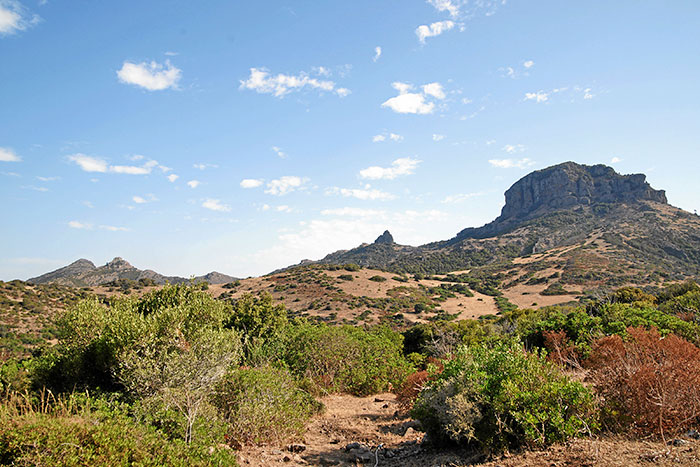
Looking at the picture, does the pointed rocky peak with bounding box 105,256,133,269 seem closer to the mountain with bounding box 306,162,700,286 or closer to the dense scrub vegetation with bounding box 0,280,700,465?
the mountain with bounding box 306,162,700,286

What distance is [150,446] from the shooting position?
6188mm

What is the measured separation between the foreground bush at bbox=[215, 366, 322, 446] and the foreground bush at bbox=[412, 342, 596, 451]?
417cm

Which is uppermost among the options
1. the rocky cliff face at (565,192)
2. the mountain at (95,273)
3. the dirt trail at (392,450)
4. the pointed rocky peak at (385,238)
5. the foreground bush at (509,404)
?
the rocky cliff face at (565,192)

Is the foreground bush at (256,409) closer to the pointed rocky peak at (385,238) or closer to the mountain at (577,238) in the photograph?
the mountain at (577,238)

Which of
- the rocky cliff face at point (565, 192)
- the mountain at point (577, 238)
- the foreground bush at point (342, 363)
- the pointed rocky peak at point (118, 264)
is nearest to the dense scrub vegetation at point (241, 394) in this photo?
the foreground bush at point (342, 363)

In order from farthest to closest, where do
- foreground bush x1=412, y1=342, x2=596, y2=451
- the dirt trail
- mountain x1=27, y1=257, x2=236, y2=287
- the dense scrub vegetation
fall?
1. mountain x1=27, y1=257, x2=236, y2=287
2. foreground bush x1=412, y1=342, x2=596, y2=451
3. the dense scrub vegetation
4. the dirt trail

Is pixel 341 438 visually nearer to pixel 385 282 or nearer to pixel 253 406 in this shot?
pixel 253 406

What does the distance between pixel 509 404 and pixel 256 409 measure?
19.8 feet

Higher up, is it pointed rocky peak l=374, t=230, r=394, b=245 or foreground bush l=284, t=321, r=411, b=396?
pointed rocky peak l=374, t=230, r=394, b=245

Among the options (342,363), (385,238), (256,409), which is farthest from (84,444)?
(385,238)

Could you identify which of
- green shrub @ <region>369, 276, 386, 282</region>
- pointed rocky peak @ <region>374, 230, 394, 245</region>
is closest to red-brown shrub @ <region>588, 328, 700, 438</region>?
green shrub @ <region>369, 276, 386, 282</region>

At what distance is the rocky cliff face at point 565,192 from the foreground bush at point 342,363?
137 metres

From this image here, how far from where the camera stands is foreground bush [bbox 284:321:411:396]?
16.1m

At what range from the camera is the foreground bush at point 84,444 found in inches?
200
